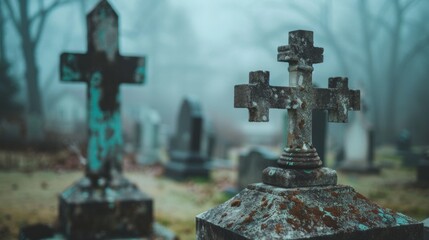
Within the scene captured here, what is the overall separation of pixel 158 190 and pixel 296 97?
26.1ft

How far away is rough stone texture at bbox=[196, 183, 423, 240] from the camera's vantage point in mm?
2367

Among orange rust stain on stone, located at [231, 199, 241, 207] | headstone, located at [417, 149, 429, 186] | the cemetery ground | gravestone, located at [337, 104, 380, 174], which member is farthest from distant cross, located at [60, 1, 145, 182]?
gravestone, located at [337, 104, 380, 174]

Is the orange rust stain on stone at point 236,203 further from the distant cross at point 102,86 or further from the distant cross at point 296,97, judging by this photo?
the distant cross at point 102,86

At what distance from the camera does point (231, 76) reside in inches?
1652

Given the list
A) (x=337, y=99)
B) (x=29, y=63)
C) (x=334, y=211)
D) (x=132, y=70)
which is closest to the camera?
(x=334, y=211)

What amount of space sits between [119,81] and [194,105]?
6988 millimetres

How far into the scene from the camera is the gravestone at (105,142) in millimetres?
5234

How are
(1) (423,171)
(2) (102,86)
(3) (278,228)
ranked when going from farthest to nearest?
(1) (423,171)
(2) (102,86)
(3) (278,228)

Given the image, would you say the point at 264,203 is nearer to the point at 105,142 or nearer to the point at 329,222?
the point at 329,222

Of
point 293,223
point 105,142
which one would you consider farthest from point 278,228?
point 105,142

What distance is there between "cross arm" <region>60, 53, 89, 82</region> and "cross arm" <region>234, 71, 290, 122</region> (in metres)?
3.27

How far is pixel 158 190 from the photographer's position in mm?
10266

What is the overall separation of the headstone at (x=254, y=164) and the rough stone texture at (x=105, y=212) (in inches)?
122

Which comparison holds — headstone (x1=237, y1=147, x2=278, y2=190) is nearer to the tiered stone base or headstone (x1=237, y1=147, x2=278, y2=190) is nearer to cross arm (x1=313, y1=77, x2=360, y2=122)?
the tiered stone base
